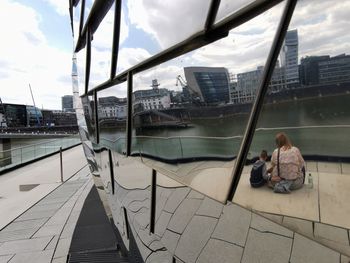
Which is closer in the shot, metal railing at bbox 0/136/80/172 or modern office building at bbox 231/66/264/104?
modern office building at bbox 231/66/264/104

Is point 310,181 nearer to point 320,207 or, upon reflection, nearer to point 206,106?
point 320,207

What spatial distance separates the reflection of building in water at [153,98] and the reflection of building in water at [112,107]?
14.6 inches

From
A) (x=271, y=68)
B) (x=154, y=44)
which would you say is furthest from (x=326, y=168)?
(x=154, y=44)

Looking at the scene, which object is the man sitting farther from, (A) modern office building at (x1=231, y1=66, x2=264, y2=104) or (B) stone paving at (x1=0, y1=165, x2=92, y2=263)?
(B) stone paving at (x1=0, y1=165, x2=92, y2=263)

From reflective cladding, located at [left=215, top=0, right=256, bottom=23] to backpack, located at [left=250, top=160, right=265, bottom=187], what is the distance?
0.61 meters

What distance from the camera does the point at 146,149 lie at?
2789 mm

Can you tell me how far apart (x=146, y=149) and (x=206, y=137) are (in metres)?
1.01

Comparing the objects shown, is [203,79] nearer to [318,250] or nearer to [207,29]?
[207,29]

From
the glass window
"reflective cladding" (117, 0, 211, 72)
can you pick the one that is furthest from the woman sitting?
the glass window

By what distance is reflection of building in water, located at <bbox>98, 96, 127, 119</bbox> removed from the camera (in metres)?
3.34

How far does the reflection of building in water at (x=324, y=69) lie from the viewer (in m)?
1.16

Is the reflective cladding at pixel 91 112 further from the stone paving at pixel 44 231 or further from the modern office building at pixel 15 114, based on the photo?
the modern office building at pixel 15 114

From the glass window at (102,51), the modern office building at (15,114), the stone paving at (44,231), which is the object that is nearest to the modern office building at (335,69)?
the glass window at (102,51)

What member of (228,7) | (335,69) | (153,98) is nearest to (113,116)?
(153,98)
